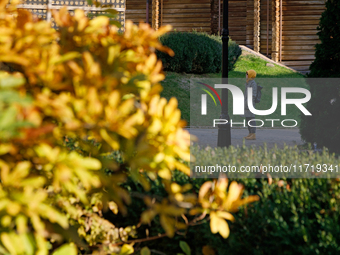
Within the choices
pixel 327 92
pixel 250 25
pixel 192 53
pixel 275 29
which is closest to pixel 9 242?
pixel 327 92

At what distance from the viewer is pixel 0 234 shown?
159 cm

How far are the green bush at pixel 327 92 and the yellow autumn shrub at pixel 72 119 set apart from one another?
5.41 meters

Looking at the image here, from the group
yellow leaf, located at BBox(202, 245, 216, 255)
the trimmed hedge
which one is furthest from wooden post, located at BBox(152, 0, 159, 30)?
yellow leaf, located at BBox(202, 245, 216, 255)

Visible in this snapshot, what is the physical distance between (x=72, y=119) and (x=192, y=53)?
1491cm

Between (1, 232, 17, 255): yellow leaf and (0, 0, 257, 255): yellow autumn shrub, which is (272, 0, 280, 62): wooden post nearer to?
(0, 0, 257, 255): yellow autumn shrub

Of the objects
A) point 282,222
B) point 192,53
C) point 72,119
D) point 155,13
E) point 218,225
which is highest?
point 155,13

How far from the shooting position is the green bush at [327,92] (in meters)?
6.67

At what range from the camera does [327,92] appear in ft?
22.1

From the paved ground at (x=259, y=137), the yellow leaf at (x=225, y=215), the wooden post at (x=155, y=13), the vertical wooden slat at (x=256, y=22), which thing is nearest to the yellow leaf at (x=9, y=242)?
the yellow leaf at (x=225, y=215)

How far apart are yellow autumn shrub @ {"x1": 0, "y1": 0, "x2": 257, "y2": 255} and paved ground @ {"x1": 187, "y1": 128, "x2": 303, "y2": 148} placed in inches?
303

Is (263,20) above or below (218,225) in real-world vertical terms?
above

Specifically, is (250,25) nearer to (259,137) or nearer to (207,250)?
(259,137)

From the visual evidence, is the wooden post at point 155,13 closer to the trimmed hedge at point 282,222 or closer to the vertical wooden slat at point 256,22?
the vertical wooden slat at point 256,22

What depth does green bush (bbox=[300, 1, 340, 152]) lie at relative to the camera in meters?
6.67
